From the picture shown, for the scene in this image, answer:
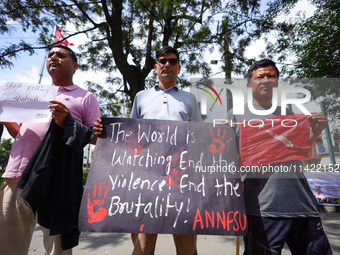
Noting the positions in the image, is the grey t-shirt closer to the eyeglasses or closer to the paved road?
the eyeglasses

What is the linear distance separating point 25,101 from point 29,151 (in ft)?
1.38

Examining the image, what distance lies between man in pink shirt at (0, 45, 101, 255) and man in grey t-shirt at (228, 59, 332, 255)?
1466mm

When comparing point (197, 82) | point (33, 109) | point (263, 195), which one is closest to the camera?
point (263, 195)

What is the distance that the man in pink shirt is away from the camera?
165cm

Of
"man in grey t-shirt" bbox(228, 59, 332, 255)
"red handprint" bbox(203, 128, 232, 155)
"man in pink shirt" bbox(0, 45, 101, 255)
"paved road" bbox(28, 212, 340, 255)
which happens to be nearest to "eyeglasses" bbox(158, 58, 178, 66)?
"man in pink shirt" bbox(0, 45, 101, 255)

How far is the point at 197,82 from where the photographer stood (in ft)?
6.97

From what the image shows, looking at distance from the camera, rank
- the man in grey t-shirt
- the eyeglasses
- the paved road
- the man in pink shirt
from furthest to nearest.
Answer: the paved road
the eyeglasses
the man in pink shirt
the man in grey t-shirt

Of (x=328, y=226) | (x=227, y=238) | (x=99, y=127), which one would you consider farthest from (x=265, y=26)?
(x=99, y=127)

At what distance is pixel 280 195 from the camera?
1.54 m

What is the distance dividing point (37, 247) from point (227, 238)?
113 inches

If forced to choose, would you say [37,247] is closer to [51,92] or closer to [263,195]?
[51,92]

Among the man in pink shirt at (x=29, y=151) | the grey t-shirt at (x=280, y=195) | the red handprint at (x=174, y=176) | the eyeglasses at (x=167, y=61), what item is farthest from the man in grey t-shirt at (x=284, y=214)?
the man in pink shirt at (x=29, y=151)

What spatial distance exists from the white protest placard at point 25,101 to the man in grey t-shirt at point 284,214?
176 centimetres

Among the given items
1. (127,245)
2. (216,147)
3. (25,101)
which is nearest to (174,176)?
(216,147)
